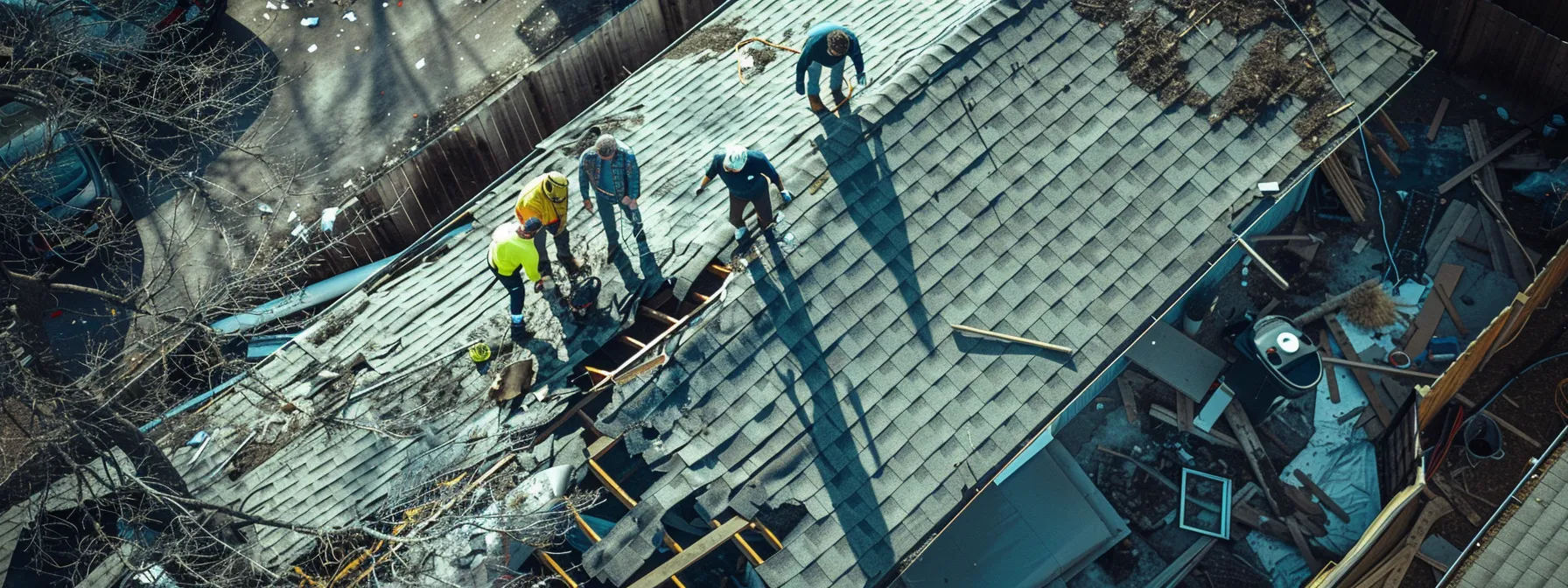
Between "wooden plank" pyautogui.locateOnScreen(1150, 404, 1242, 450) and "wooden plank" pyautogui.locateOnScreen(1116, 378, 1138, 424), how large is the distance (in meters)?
0.20

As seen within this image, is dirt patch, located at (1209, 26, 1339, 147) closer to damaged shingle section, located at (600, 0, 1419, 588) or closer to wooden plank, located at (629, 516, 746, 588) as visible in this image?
damaged shingle section, located at (600, 0, 1419, 588)

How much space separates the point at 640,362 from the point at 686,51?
556cm

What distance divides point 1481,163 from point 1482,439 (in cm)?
422

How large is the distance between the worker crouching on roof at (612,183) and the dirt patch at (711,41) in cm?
332

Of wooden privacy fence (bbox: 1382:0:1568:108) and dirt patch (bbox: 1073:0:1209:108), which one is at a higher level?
dirt patch (bbox: 1073:0:1209:108)

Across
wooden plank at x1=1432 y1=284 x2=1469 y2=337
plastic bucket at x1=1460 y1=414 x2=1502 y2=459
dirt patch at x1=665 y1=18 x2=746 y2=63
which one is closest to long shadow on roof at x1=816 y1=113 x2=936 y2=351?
dirt patch at x1=665 y1=18 x2=746 y2=63

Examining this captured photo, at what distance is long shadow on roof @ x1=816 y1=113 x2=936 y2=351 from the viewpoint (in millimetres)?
11016

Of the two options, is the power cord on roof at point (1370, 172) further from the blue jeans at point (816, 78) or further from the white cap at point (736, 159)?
the white cap at point (736, 159)

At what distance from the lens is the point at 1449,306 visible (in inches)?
559

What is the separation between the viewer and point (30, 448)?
46.2ft

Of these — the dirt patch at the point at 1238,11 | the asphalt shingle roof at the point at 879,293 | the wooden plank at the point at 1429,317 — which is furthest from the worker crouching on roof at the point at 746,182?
the wooden plank at the point at 1429,317

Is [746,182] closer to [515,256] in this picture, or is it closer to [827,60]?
[827,60]

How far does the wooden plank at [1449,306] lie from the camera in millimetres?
14117

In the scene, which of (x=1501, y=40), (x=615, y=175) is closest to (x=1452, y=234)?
(x=1501, y=40)
